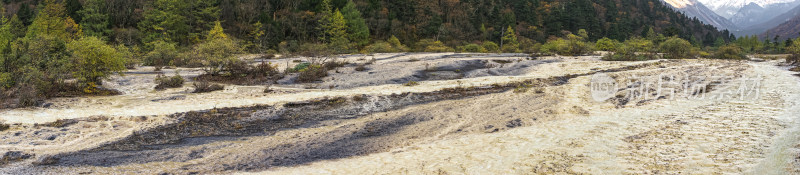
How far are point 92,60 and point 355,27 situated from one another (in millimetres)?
44811

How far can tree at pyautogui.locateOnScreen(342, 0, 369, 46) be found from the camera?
199 ft

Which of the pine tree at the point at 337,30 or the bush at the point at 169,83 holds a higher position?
the pine tree at the point at 337,30

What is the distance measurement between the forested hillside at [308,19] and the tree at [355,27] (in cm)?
18

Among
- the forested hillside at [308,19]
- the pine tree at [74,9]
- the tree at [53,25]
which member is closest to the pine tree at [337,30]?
the forested hillside at [308,19]

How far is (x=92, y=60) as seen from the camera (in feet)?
56.5

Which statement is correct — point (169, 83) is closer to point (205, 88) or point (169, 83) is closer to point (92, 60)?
point (205, 88)

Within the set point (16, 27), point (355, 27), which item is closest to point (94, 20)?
point (16, 27)

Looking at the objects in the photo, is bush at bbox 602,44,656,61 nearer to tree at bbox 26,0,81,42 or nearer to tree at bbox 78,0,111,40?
tree at bbox 26,0,81,42

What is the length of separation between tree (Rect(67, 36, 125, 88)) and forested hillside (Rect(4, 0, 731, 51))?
93.2 feet

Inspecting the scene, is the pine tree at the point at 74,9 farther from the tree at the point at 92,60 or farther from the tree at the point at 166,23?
the tree at the point at 92,60

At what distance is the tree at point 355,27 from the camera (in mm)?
60719

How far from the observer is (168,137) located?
11.2 m

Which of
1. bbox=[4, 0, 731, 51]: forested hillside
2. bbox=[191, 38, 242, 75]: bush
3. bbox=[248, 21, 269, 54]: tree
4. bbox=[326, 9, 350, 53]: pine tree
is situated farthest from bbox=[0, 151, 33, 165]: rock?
bbox=[326, 9, 350, 53]: pine tree

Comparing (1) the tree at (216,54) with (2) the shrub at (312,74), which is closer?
(2) the shrub at (312,74)
